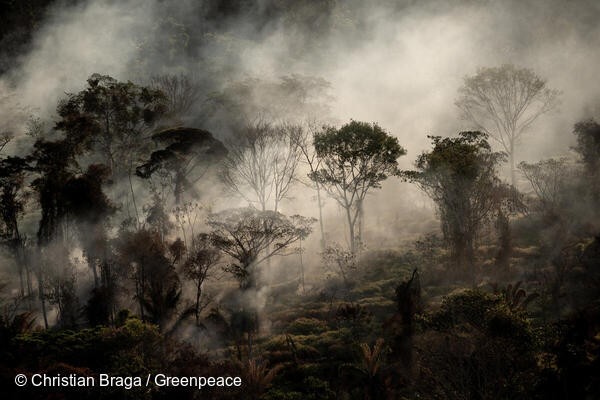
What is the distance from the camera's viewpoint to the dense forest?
16641 millimetres

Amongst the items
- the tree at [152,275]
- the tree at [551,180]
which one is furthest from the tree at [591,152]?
the tree at [152,275]

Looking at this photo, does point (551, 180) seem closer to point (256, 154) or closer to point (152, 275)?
point (256, 154)

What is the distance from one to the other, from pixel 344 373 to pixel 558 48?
75.2 meters

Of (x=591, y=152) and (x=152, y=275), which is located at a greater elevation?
(x=591, y=152)

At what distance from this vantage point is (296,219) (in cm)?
4166

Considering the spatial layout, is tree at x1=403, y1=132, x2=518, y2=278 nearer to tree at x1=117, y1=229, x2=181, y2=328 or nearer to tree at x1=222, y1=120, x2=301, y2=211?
tree at x1=222, y1=120, x2=301, y2=211

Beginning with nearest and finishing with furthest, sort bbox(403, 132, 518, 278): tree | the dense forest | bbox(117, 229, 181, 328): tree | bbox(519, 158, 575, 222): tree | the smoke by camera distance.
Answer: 1. the dense forest
2. bbox(117, 229, 181, 328): tree
3. bbox(403, 132, 518, 278): tree
4. bbox(519, 158, 575, 222): tree
5. the smoke

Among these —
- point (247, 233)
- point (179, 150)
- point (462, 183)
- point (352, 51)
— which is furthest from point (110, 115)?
point (352, 51)

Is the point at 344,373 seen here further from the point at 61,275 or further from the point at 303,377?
the point at 61,275

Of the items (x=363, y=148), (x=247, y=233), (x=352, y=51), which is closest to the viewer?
(x=247, y=233)

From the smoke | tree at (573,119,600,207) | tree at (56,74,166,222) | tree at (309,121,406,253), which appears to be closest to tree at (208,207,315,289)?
tree at (309,121,406,253)

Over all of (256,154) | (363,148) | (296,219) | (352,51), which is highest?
(352,51)

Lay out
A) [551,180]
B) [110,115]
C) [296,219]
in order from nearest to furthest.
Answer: [110,115] < [551,180] < [296,219]

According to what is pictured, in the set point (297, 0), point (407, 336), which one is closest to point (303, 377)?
point (407, 336)
